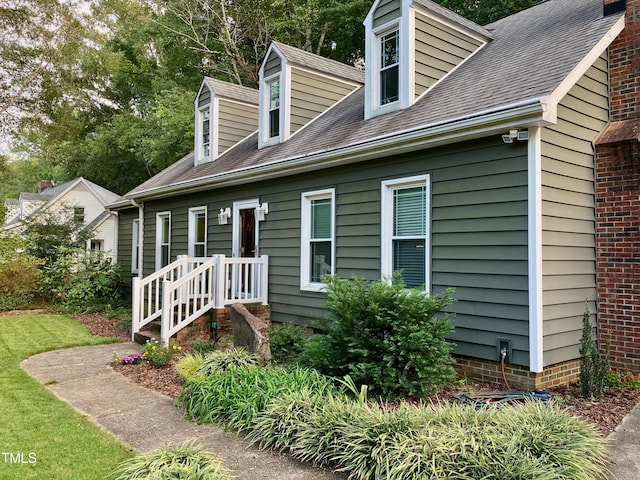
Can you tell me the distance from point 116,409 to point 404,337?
304 cm

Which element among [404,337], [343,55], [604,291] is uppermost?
[343,55]

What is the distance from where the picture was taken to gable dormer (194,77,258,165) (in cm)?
1198

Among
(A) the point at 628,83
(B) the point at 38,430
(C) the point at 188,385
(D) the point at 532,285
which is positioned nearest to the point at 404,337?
(D) the point at 532,285

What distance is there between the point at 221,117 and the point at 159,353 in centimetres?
696

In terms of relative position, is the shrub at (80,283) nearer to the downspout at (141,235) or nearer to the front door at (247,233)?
the downspout at (141,235)

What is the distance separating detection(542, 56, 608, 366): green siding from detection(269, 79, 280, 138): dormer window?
237 inches

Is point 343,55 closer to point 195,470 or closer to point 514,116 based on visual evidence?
point 514,116

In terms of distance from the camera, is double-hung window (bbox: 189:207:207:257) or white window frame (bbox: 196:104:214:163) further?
white window frame (bbox: 196:104:214:163)

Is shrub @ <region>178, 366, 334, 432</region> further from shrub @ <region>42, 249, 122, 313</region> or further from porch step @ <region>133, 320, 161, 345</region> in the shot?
shrub @ <region>42, 249, 122, 313</region>

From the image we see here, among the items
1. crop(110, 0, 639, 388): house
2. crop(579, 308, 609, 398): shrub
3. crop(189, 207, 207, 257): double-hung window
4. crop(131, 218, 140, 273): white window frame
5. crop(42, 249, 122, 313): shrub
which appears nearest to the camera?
crop(579, 308, 609, 398): shrub

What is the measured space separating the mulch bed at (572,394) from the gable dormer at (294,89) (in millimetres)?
5297

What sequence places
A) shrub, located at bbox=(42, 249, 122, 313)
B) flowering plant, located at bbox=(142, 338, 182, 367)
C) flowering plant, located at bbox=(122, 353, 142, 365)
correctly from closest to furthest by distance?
1. flowering plant, located at bbox=(142, 338, 182, 367)
2. flowering plant, located at bbox=(122, 353, 142, 365)
3. shrub, located at bbox=(42, 249, 122, 313)

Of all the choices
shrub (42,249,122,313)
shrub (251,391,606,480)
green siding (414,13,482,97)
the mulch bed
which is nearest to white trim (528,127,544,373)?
the mulch bed

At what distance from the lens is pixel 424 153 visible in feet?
21.1
